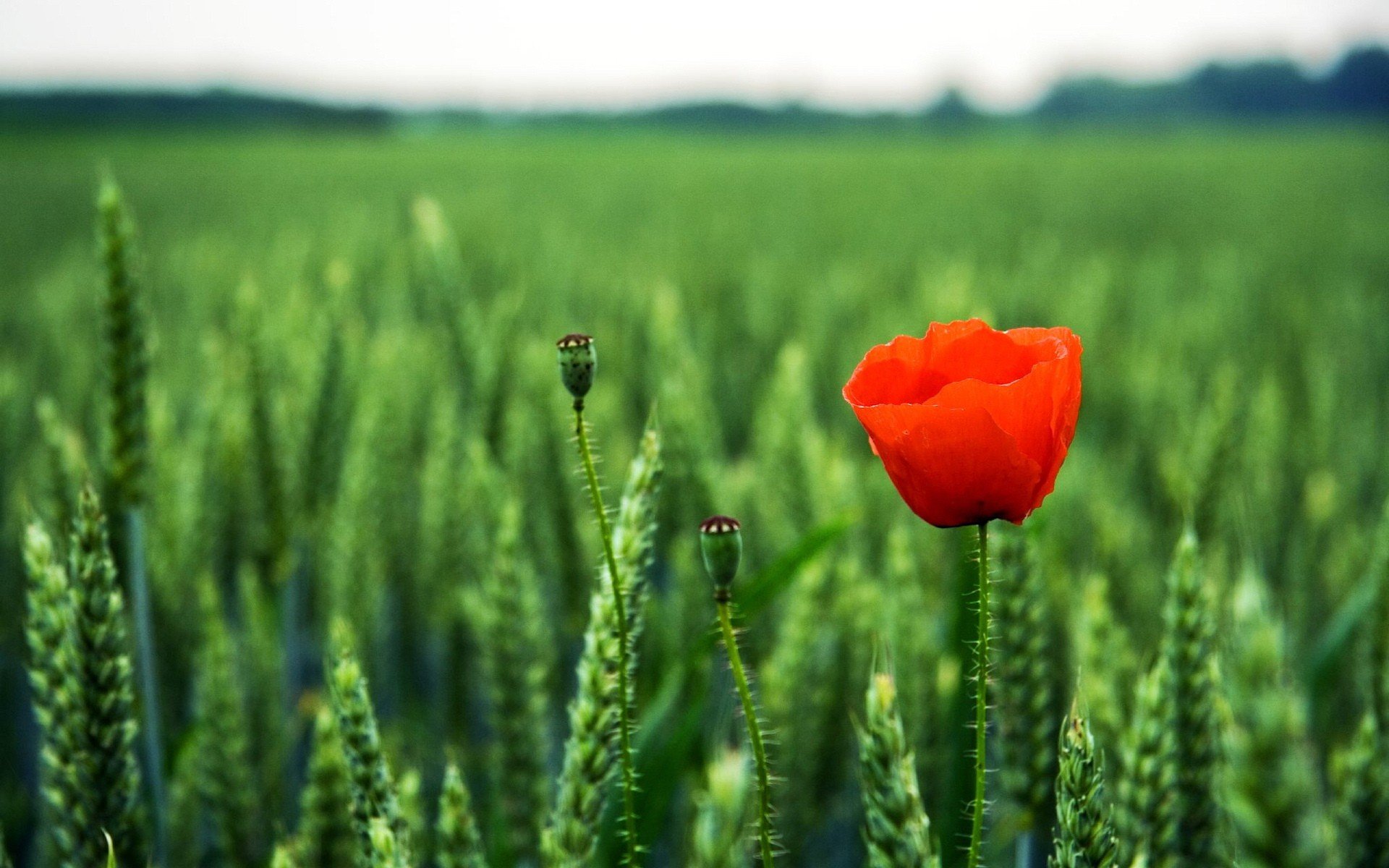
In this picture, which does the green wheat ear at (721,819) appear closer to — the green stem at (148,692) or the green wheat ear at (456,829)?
the green wheat ear at (456,829)

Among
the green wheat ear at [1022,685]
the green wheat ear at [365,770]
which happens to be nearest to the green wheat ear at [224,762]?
the green wheat ear at [365,770]

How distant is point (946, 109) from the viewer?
46.5 metres

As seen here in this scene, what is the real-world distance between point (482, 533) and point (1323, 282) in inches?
167

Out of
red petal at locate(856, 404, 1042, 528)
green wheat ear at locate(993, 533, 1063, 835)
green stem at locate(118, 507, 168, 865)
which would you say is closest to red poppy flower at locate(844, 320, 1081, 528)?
red petal at locate(856, 404, 1042, 528)

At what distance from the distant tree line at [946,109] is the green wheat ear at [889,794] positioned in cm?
3763

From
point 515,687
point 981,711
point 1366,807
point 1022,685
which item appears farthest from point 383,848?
point 1366,807

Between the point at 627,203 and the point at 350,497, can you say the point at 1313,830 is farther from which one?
the point at 627,203

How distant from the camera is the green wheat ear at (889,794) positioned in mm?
438

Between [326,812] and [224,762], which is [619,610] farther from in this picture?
[224,762]

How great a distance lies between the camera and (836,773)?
42.7 inches

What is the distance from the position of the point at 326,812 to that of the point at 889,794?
1.74 ft

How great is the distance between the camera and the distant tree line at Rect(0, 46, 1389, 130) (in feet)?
114

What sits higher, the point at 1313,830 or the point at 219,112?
the point at 219,112

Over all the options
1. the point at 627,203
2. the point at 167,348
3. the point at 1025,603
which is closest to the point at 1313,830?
the point at 1025,603
